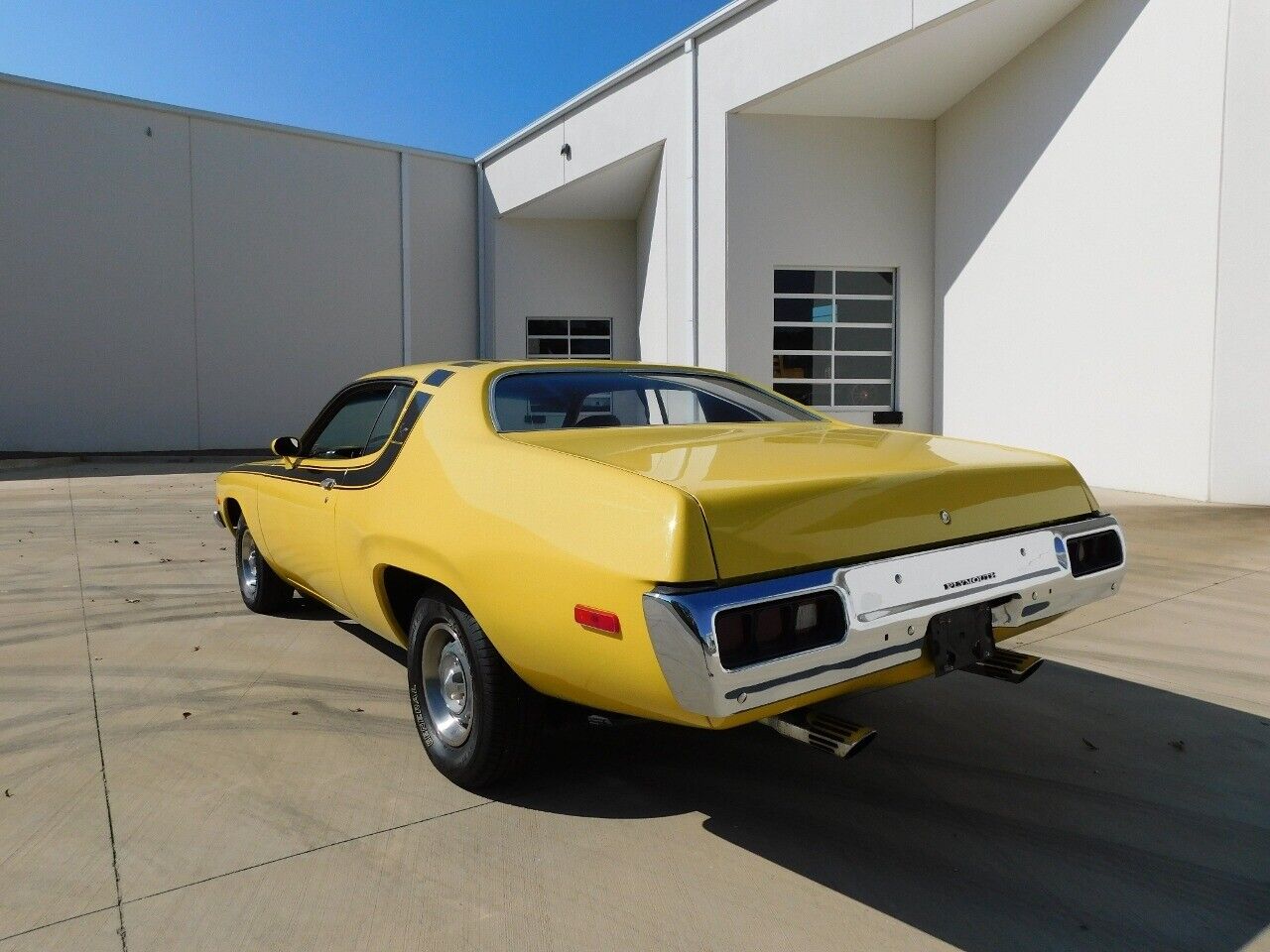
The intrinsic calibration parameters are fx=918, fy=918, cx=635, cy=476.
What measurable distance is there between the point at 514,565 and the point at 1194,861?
1.97 meters

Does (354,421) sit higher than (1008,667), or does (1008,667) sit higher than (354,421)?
(354,421)

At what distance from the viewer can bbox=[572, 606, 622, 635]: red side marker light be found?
7.02ft

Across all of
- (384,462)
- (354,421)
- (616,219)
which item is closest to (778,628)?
(384,462)

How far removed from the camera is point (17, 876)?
236cm

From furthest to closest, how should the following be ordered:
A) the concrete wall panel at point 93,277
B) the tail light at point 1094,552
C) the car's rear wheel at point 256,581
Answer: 1. the concrete wall panel at point 93,277
2. the car's rear wheel at point 256,581
3. the tail light at point 1094,552

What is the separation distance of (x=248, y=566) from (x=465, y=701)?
281cm

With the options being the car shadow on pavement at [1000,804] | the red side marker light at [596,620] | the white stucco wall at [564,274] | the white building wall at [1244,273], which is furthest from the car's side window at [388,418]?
the white stucco wall at [564,274]

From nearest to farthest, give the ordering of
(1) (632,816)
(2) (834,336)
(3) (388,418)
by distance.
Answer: (1) (632,816)
(3) (388,418)
(2) (834,336)

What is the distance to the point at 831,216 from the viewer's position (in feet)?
42.1

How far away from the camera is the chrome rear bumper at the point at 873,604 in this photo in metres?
2.02

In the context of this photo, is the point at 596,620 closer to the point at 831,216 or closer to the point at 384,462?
the point at 384,462

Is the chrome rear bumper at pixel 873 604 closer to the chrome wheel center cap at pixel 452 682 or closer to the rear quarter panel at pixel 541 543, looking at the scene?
the rear quarter panel at pixel 541 543

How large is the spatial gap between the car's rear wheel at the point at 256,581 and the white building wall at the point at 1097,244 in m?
8.27

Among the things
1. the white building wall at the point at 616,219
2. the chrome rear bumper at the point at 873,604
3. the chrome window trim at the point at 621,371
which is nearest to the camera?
the chrome rear bumper at the point at 873,604
